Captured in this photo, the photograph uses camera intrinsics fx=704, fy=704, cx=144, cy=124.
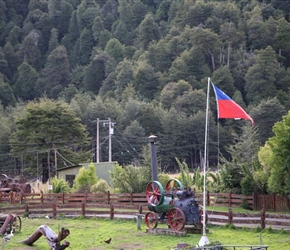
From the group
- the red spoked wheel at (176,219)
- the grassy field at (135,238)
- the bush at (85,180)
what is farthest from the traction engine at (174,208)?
the bush at (85,180)

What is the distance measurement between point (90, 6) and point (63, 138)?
4382 inches

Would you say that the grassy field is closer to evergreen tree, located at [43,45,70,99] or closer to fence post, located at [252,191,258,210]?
fence post, located at [252,191,258,210]

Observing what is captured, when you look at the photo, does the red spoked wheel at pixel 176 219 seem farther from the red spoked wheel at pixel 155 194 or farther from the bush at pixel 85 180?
the bush at pixel 85 180

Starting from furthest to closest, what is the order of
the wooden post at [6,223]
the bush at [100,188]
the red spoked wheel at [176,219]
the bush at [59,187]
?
1. the bush at [59,187]
2. the bush at [100,188]
3. the wooden post at [6,223]
4. the red spoked wheel at [176,219]

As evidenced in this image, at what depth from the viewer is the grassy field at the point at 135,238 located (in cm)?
2403

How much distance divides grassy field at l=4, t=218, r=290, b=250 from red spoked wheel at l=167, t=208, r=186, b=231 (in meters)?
0.55

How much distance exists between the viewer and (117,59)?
5827 inches

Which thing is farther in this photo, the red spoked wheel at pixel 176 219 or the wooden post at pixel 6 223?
the wooden post at pixel 6 223

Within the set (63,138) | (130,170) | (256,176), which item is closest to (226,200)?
(256,176)

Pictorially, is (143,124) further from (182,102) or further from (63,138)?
(63,138)

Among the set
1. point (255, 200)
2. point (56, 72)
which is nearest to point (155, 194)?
point (255, 200)

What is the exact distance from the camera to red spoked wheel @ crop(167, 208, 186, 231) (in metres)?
26.3

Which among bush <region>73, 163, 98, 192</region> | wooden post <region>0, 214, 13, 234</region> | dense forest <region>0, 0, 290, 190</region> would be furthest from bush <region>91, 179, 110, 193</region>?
wooden post <region>0, 214, 13, 234</region>

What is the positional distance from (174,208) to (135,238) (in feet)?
6.14
